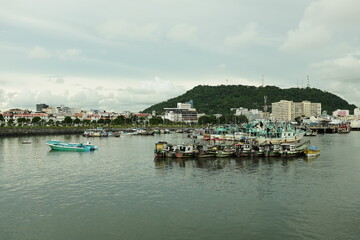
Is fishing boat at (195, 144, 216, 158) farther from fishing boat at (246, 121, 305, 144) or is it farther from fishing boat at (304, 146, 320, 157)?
fishing boat at (246, 121, 305, 144)

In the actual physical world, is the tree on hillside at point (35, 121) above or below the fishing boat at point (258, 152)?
above

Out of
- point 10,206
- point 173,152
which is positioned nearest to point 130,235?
point 10,206

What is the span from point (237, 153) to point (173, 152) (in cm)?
1053

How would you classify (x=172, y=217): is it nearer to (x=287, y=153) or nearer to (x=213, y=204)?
(x=213, y=204)

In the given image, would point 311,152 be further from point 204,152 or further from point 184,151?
point 184,151

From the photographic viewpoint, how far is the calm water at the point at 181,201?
67.0 ft

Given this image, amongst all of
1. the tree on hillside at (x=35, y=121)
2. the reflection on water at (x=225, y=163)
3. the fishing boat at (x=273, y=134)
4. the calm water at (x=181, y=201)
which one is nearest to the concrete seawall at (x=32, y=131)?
the tree on hillside at (x=35, y=121)

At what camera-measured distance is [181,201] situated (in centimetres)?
2662

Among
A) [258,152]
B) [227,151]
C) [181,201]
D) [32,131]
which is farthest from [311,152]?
[32,131]

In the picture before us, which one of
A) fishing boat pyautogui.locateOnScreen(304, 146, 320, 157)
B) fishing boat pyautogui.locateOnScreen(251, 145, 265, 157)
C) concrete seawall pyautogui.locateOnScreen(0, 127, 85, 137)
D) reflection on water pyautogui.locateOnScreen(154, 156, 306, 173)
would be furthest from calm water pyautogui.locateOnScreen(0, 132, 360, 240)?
concrete seawall pyautogui.locateOnScreen(0, 127, 85, 137)

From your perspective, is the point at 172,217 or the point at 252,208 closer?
the point at 172,217

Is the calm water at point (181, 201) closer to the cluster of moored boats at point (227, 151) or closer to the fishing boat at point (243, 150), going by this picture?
Result: the cluster of moored boats at point (227, 151)

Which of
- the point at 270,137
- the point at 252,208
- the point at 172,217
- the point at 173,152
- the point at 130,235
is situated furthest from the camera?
the point at 270,137

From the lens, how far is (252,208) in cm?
2459
